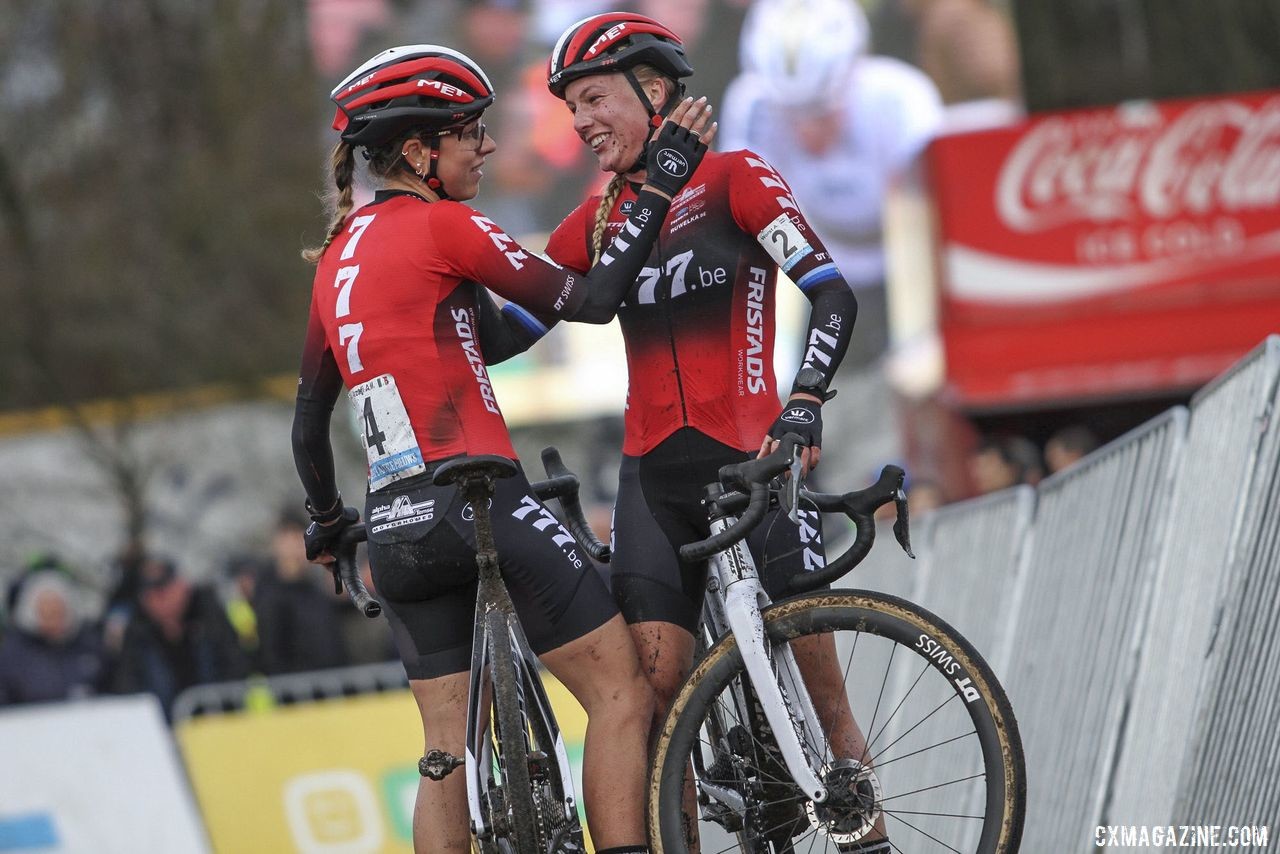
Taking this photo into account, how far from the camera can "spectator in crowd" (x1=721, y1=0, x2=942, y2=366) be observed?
21.5 metres

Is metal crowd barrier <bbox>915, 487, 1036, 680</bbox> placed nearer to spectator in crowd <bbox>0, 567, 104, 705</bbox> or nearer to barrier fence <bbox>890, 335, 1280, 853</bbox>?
barrier fence <bbox>890, 335, 1280, 853</bbox>

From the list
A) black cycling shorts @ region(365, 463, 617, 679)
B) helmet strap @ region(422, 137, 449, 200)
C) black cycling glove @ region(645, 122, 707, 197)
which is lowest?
black cycling shorts @ region(365, 463, 617, 679)

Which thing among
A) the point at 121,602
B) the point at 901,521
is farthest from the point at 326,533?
the point at 121,602

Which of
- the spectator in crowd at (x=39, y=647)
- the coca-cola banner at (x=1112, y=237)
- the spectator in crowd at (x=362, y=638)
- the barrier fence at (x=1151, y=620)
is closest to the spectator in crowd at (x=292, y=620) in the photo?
the spectator in crowd at (x=362, y=638)

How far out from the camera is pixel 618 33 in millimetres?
5094

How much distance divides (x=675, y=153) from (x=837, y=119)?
17411 mm

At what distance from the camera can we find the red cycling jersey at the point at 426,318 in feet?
15.3

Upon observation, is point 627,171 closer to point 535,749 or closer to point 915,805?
point 535,749

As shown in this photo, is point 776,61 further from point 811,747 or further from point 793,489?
point 811,747

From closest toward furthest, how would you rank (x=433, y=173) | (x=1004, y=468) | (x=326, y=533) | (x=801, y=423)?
(x=801, y=423) < (x=433, y=173) < (x=326, y=533) < (x=1004, y=468)

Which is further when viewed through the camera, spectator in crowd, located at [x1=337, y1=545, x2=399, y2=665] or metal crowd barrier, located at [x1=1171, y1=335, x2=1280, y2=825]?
spectator in crowd, located at [x1=337, y1=545, x2=399, y2=665]

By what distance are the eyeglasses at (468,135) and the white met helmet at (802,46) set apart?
17070 mm

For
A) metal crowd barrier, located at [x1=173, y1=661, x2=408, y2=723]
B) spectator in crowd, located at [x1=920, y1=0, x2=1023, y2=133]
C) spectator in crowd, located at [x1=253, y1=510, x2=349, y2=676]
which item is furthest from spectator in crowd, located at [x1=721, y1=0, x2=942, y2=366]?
metal crowd barrier, located at [x1=173, y1=661, x2=408, y2=723]

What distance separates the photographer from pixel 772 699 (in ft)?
14.6
